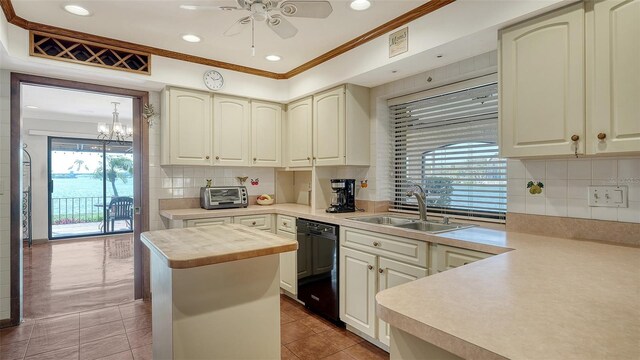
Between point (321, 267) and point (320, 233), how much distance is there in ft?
0.98

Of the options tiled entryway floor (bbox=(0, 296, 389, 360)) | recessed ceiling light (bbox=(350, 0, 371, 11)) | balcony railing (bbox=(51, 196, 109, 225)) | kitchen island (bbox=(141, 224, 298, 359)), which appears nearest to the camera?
kitchen island (bbox=(141, 224, 298, 359))

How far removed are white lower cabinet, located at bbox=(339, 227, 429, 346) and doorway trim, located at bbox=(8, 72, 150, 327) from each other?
83.2 inches

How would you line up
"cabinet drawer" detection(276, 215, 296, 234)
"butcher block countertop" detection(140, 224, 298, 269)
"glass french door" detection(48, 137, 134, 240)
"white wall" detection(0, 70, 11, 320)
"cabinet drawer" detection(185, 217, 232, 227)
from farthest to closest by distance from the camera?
"glass french door" detection(48, 137, 134, 240)
"cabinet drawer" detection(276, 215, 296, 234)
"cabinet drawer" detection(185, 217, 232, 227)
"white wall" detection(0, 70, 11, 320)
"butcher block countertop" detection(140, 224, 298, 269)

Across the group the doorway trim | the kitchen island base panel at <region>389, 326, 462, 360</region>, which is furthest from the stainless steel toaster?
the kitchen island base panel at <region>389, 326, 462, 360</region>

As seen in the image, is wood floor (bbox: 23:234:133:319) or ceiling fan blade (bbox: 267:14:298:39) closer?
ceiling fan blade (bbox: 267:14:298:39)

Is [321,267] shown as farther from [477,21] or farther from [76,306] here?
[76,306]

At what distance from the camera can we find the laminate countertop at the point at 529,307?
695mm

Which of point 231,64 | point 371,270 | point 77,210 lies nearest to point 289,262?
point 371,270

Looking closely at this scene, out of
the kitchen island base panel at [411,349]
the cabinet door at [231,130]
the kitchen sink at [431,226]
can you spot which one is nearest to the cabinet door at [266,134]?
the cabinet door at [231,130]

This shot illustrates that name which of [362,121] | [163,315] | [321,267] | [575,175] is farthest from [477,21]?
[163,315]

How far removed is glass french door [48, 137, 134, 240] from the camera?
6488 mm

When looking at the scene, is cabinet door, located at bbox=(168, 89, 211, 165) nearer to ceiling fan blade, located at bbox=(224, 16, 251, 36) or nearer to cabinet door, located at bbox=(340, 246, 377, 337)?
ceiling fan blade, located at bbox=(224, 16, 251, 36)

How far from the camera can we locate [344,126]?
10.5ft

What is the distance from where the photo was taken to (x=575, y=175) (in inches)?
76.6
